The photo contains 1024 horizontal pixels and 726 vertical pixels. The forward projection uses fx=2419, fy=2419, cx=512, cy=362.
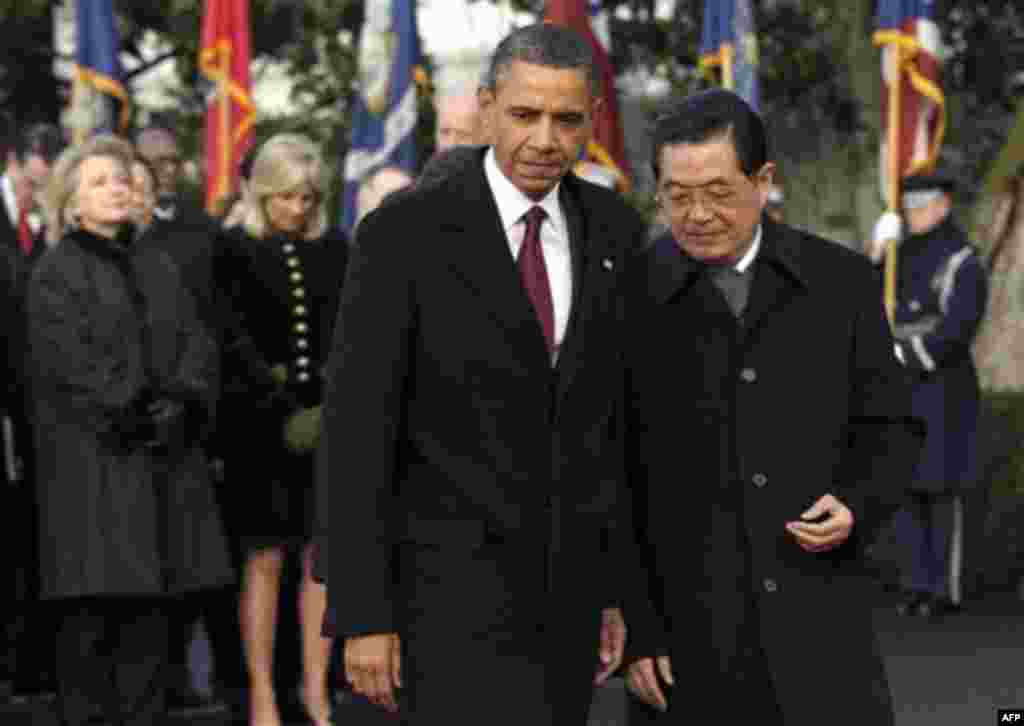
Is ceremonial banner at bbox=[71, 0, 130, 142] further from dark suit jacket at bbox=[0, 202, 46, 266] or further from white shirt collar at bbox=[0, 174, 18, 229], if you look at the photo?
dark suit jacket at bbox=[0, 202, 46, 266]

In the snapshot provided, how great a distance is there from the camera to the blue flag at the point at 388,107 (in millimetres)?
13344

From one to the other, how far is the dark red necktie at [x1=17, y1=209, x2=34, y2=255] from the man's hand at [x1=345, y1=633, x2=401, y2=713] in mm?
6554

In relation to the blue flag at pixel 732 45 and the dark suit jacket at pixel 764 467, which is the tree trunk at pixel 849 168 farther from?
the dark suit jacket at pixel 764 467

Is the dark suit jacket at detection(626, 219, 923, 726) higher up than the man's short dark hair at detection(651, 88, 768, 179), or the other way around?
the man's short dark hair at detection(651, 88, 768, 179)

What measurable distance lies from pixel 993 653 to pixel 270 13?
41.1ft

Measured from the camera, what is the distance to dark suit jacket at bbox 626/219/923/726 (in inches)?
188

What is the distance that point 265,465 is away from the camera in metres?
8.74

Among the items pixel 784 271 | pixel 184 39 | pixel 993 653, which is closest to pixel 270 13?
pixel 184 39

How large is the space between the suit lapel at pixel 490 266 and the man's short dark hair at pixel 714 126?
1.34ft

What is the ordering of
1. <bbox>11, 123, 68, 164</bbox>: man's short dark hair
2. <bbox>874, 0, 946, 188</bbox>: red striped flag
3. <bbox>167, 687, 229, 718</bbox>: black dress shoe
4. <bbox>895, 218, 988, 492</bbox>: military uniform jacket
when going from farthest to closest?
<bbox>874, 0, 946, 188</bbox>: red striped flag < <bbox>895, 218, 988, 492</bbox>: military uniform jacket < <bbox>11, 123, 68, 164</bbox>: man's short dark hair < <bbox>167, 687, 229, 718</bbox>: black dress shoe

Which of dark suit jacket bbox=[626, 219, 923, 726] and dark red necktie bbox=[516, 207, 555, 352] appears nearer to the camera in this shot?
dark red necktie bbox=[516, 207, 555, 352]

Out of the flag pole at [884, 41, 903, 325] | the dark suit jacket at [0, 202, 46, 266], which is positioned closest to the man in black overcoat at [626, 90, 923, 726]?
the dark suit jacket at [0, 202, 46, 266]

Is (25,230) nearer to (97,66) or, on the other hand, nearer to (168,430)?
(97,66)

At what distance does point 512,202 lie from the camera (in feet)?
15.4
